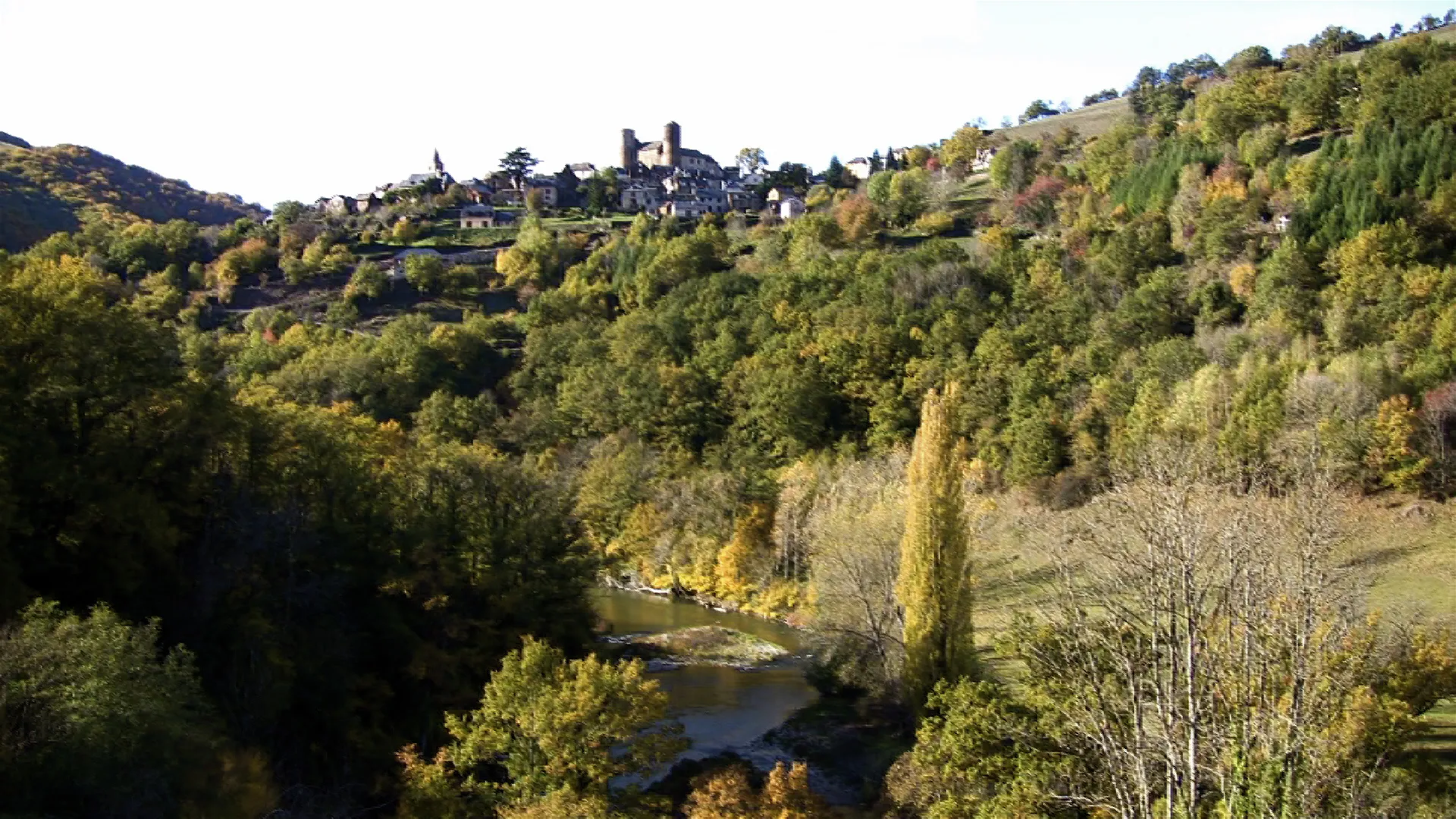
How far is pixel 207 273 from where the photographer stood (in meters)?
70.5

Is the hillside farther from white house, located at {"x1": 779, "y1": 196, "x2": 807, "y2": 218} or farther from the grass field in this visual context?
the grass field

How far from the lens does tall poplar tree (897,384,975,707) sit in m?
24.1

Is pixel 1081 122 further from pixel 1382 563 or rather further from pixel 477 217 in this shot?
pixel 1382 563

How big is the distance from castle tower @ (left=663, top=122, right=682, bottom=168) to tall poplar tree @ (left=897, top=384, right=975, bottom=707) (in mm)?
107241

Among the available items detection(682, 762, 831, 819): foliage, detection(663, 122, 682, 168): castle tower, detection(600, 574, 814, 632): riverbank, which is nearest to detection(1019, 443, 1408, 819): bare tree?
detection(682, 762, 831, 819): foliage

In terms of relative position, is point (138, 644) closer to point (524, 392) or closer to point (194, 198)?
point (524, 392)

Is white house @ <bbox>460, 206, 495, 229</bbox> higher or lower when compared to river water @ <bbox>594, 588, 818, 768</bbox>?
higher

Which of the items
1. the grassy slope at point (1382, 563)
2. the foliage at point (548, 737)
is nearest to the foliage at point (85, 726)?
the foliage at point (548, 737)

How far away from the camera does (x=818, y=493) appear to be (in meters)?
41.8

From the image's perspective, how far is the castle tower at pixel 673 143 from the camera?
420 ft

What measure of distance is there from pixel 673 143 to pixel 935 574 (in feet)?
364

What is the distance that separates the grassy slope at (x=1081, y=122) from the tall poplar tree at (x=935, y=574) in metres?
71.1

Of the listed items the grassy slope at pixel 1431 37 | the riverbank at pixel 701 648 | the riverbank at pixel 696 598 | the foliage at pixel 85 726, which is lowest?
the riverbank at pixel 696 598

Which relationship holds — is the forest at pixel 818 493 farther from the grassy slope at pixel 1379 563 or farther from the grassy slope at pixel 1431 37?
the grassy slope at pixel 1431 37
